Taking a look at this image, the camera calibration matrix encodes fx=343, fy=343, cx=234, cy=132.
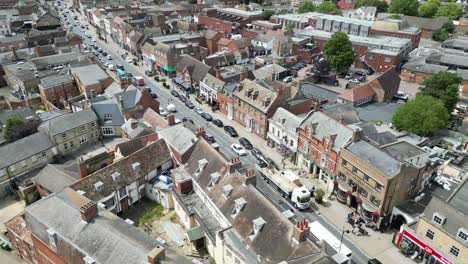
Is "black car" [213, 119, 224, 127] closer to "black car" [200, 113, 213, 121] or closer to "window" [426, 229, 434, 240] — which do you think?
"black car" [200, 113, 213, 121]

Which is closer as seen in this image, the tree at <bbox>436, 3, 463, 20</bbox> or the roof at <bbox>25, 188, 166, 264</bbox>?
the roof at <bbox>25, 188, 166, 264</bbox>

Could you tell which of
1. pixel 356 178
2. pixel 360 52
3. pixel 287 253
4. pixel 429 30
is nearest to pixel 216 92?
pixel 356 178

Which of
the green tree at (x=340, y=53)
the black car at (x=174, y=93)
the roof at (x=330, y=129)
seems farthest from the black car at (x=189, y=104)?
the green tree at (x=340, y=53)

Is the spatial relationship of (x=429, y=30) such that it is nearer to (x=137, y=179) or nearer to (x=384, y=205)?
(x=384, y=205)

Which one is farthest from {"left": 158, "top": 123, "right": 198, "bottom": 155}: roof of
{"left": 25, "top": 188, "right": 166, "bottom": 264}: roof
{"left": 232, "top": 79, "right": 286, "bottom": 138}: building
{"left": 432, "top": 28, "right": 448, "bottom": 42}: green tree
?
{"left": 432, "top": 28, "right": 448, "bottom": 42}: green tree

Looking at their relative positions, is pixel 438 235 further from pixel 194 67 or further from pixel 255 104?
pixel 194 67

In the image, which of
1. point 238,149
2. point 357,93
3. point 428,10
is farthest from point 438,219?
point 428,10

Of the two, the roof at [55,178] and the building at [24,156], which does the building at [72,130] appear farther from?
the roof at [55,178]
